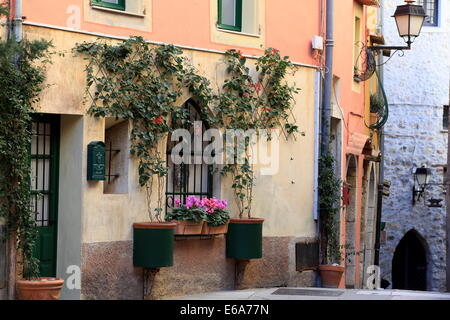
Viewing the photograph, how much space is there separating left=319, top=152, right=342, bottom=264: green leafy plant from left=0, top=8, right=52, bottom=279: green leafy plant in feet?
17.0

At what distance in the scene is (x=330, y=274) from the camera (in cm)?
1424

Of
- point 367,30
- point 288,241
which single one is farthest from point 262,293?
point 367,30

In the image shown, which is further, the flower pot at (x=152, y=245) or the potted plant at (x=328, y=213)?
the potted plant at (x=328, y=213)

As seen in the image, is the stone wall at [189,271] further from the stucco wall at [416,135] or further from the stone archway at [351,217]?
the stucco wall at [416,135]

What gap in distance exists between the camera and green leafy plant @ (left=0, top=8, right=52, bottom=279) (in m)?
10.0

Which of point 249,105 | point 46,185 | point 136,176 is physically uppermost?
point 249,105

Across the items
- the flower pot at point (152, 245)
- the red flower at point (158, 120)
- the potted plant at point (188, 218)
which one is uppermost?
the red flower at point (158, 120)

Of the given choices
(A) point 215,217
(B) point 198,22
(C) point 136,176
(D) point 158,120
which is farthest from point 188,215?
(B) point 198,22

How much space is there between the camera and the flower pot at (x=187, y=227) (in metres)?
11.9

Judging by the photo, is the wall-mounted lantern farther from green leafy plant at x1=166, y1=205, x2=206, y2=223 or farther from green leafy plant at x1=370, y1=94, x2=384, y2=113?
green leafy plant at x1=166, y1=205, x2=206, y2=223

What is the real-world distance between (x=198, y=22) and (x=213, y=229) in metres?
2.61

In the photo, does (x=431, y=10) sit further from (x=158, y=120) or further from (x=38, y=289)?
(x=38, y=289)

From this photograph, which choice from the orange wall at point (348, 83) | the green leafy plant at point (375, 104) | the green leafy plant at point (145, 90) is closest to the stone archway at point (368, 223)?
the orange wall at point (348, 83)

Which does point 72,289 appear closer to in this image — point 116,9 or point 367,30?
point 116,9
